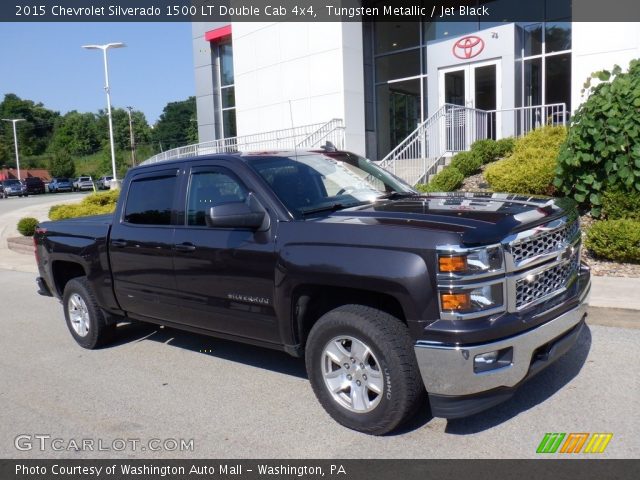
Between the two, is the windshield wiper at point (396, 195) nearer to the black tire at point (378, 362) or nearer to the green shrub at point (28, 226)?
the black tire at point (378, 362)

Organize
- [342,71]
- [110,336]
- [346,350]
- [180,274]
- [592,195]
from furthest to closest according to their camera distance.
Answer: [342,71], [592,195], [110,336], [180,274], [346,350]

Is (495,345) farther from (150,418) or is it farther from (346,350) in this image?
(150,418)

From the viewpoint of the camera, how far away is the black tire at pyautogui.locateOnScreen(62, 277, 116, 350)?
612 centimetres

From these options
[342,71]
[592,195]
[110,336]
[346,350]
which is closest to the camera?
[346,350]

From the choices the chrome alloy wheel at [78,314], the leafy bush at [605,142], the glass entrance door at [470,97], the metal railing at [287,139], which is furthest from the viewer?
the metal railing at [287,139]

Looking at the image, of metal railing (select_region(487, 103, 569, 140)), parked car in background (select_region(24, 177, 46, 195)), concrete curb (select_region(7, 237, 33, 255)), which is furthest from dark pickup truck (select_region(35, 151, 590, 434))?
parked car in background (select_region(24, 177, 46, 195))

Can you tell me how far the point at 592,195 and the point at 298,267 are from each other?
246 inches

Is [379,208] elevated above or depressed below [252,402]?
above

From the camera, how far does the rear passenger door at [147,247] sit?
16.9ft

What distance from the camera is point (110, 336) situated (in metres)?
6.38

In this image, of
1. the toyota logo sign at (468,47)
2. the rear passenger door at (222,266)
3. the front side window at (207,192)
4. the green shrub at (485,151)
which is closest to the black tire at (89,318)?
the rear passenger door at (222,266)

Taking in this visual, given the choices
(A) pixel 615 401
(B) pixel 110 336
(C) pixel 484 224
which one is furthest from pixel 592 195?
(B) pixel 110 336

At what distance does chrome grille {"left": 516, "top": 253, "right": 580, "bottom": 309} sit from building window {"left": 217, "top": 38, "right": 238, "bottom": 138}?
2411cm
